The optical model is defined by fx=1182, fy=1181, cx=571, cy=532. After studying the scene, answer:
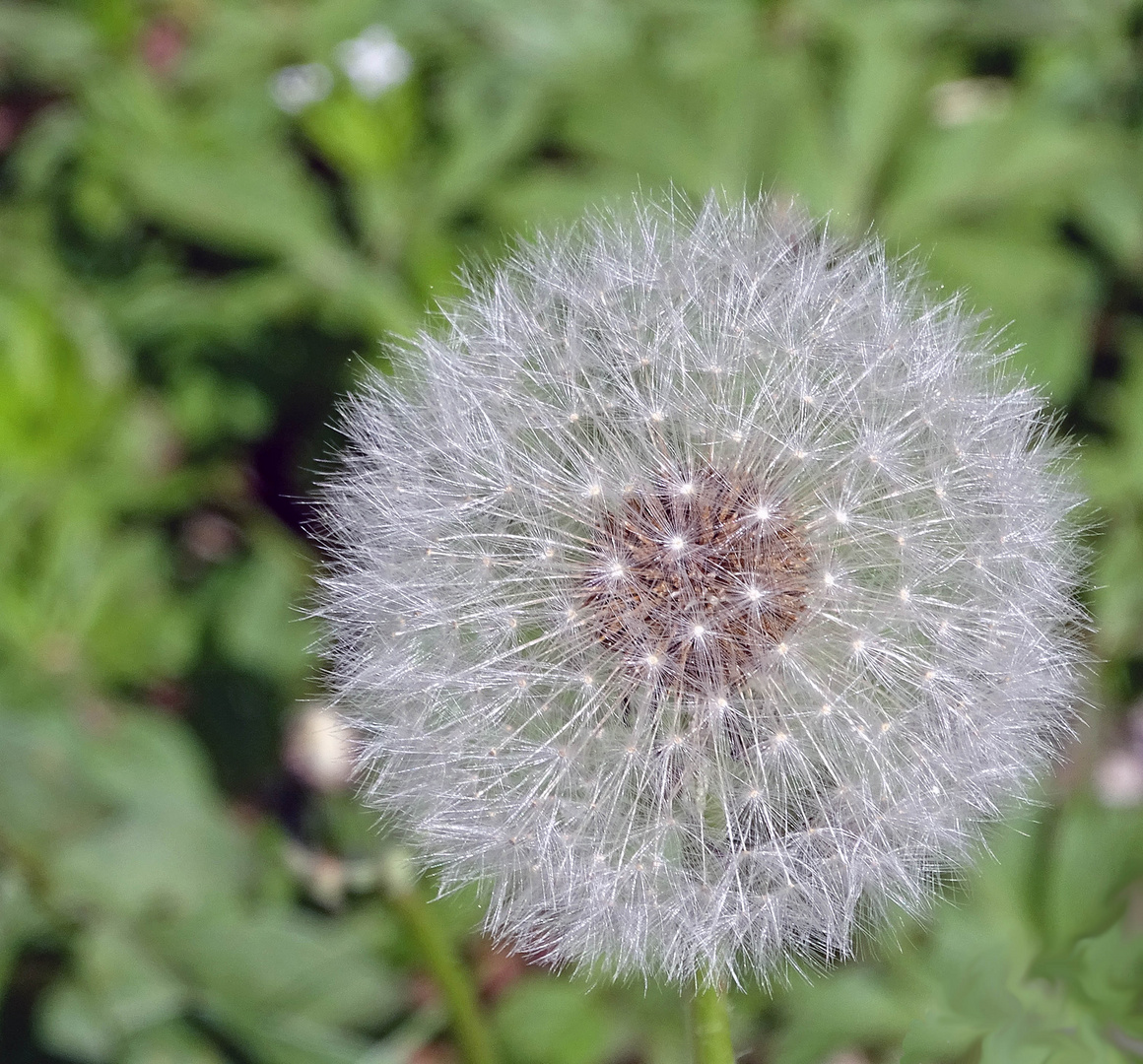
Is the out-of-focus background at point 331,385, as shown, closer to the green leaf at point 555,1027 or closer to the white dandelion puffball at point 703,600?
the green leaf at point 555,1027

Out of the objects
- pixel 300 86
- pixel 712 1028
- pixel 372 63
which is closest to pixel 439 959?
pixel 712 1028

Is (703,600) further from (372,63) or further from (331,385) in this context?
(372,63)

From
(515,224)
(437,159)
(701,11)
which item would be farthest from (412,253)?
(701,11)

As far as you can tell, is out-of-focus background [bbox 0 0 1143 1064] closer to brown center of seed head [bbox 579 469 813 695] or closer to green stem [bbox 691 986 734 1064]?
green stem [bbox 691 986 734 1064]

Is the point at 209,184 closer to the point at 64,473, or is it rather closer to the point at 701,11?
the point at 64,473

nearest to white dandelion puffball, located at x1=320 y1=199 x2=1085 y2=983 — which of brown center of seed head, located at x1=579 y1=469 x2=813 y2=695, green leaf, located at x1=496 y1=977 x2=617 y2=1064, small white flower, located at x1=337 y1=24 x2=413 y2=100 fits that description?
brown center of seed head, located at x1=579 y1=469 x2=813 y2=695

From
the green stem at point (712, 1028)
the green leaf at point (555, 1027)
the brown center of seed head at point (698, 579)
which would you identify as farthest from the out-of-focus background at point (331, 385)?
the brown center of seed head at point (698, 579)
